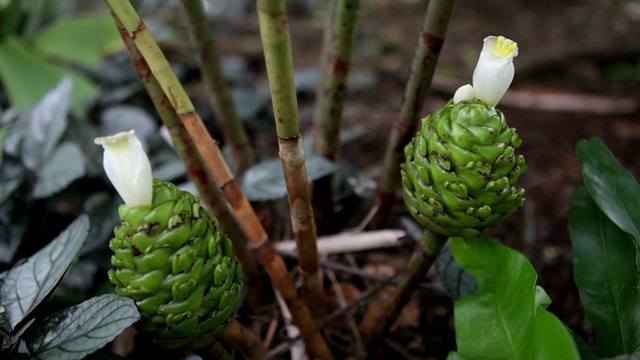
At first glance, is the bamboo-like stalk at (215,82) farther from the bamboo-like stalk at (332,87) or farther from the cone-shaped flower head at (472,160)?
the cone-shaped flower head at (472,160)

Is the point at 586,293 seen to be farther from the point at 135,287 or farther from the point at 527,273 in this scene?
the point at 135,287

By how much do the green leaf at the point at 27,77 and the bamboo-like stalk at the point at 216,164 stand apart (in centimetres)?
116

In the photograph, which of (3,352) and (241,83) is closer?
(3,352)

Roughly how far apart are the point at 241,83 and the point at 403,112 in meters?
1.17

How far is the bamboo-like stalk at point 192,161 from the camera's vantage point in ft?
2.74

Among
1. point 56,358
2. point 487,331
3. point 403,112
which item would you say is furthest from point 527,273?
point 56,358

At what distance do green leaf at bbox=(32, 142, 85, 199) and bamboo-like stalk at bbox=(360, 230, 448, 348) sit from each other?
26.9 inches

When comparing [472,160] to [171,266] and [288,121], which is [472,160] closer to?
[288,121]

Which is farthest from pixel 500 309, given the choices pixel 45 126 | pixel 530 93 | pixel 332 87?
pixel 530 93

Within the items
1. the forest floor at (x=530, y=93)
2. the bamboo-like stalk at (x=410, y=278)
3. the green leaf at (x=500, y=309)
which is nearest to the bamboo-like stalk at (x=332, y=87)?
Answer: the forest floor at (x=530, y=93)

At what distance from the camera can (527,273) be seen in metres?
0.76

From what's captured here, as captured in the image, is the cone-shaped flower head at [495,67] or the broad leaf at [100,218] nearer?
the cone-shaped flower head at [495,67]

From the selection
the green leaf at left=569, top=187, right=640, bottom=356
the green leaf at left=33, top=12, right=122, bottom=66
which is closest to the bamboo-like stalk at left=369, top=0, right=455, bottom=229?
the green leaf at left=569, top=187, right=640, bottom=356

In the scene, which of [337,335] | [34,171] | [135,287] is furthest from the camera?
[34,171]
